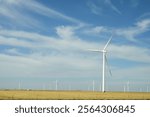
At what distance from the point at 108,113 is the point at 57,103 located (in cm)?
314

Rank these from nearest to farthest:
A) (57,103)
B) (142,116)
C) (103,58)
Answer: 1. (142,116)
2. (57,103)
3. (103,58)

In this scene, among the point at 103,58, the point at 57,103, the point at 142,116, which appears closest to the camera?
the point at 142,116

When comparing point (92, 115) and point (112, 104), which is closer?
point (92, 115)

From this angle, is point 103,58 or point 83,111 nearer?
point 83,111

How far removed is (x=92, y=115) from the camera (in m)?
19.5

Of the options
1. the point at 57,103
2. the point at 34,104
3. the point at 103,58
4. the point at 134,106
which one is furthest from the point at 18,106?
the point at 103,58

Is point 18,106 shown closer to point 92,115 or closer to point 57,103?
point 57,103

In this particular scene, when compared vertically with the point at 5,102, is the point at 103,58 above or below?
above

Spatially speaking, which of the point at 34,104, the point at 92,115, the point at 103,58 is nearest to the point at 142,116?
the point at 92,115

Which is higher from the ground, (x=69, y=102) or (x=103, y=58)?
(x=103, y=58)

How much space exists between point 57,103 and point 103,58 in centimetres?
7112

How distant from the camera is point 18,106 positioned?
68.4 feet

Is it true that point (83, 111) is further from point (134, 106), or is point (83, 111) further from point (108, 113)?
point (134, 106)

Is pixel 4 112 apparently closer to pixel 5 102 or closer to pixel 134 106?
pixel 5 102
